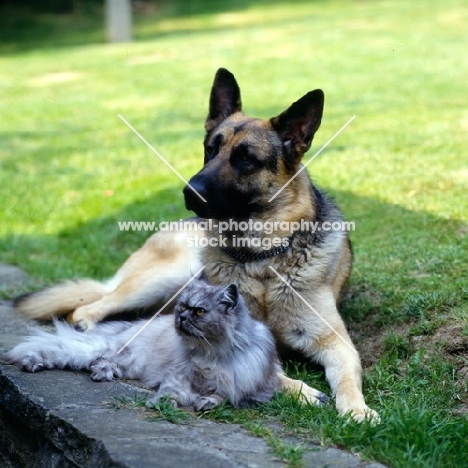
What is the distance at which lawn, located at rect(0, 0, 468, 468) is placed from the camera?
15.9 feet

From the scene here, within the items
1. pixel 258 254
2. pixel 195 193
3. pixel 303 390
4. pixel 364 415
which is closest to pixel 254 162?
pixel 195 193

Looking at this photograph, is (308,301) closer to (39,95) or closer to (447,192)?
(447,192)

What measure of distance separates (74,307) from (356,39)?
13657 mm

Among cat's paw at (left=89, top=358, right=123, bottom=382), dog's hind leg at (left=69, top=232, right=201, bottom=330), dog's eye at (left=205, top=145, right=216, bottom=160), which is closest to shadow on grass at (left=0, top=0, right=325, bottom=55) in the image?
dog's hind leg at (left=69, top=232, right=201, bottom=330)

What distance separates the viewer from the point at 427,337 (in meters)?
5.29

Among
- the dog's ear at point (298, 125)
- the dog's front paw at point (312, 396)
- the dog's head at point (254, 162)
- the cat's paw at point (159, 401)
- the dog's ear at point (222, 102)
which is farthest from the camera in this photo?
the dog's ear at point (222, 102)

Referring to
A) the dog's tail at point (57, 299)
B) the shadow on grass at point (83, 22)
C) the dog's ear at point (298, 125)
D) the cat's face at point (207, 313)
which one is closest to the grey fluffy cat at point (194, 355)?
the cat's face at point (207, 313)

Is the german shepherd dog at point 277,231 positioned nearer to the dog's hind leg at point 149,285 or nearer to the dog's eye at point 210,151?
the dog's eye at point 210,151

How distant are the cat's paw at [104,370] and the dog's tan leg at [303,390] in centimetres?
96

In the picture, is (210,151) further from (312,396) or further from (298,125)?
(312,396)

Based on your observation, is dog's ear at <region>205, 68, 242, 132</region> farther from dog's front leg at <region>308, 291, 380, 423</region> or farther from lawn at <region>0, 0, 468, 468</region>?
lawn at <region>0, 0, 468, 468</region>

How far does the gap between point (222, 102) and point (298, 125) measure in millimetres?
679

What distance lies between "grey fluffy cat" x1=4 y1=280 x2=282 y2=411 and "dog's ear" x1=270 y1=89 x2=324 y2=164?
1179 mm

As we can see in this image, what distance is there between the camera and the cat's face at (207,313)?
14.6ft
